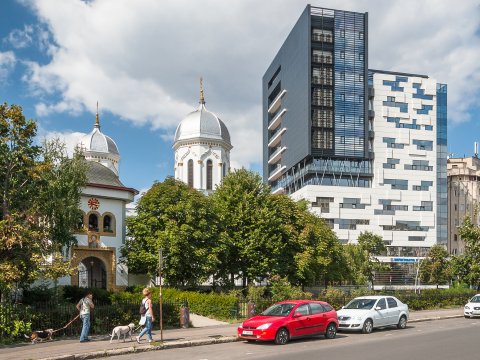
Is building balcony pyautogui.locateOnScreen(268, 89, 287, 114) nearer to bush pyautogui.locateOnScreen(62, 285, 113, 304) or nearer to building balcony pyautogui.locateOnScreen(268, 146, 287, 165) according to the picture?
building balcony pyautogui.locateOnScreen(268, 146, 287, 165)

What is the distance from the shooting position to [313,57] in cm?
9319

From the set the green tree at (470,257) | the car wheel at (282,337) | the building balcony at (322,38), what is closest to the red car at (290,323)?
the car wheel at (282,337)

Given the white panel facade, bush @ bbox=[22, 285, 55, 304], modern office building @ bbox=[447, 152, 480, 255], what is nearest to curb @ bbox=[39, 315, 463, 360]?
bush @ bbox=[22, 285, 55, 304]

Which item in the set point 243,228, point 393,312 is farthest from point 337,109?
point 393,312

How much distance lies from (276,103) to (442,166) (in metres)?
31.7

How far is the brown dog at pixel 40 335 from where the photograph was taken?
18.5 meters

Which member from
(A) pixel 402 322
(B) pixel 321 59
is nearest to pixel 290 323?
(A) pixel 402 322

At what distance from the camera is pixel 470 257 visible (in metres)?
43.2

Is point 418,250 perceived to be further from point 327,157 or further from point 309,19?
point 309,19

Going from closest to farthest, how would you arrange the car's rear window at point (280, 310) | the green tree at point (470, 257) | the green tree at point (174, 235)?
the car's rear window at point (280, 310) < the green tree at point (174, 235) < the green tree at point (470, 257)

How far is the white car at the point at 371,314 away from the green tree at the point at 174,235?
1563cm

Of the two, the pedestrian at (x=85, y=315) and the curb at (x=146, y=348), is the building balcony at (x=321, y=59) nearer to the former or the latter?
the curb at (x=146, y=348)

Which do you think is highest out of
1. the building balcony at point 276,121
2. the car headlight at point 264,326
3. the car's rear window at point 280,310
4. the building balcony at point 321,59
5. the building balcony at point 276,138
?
the building balcony at point 321,59

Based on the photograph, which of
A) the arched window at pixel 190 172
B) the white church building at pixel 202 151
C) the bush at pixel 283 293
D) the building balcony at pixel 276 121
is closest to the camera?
the bush at pixel 283 293
